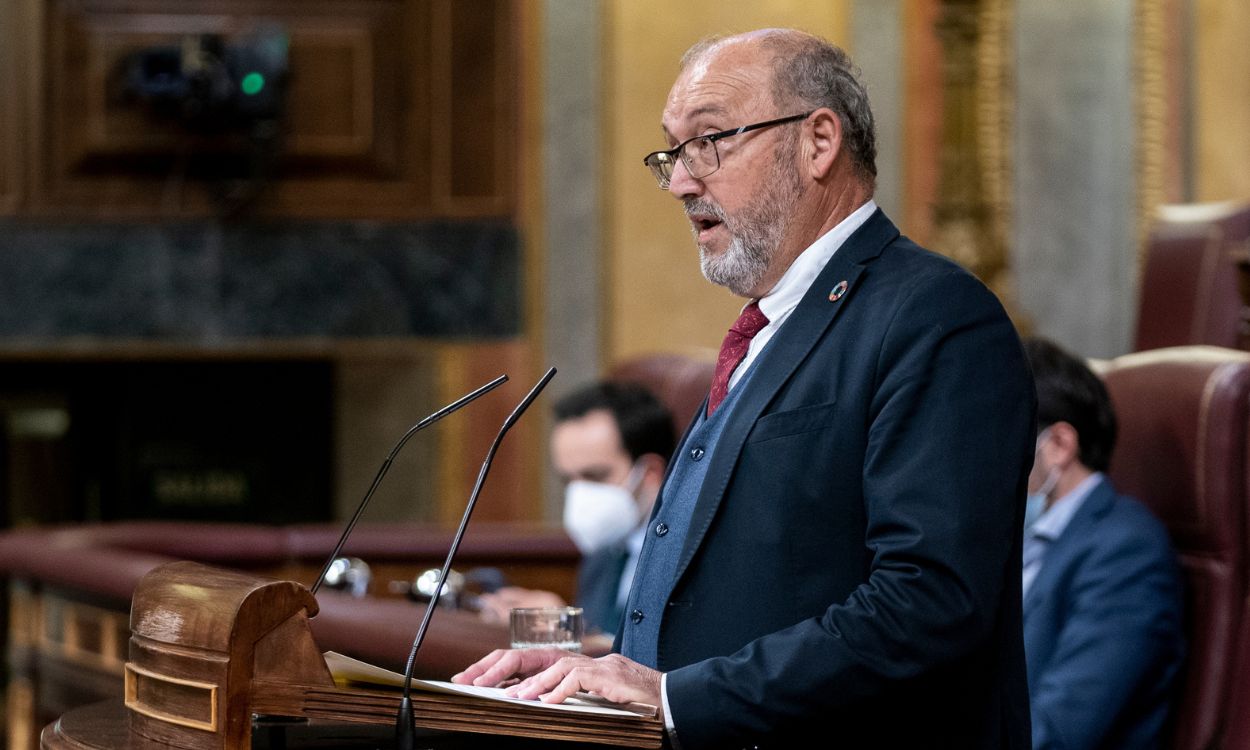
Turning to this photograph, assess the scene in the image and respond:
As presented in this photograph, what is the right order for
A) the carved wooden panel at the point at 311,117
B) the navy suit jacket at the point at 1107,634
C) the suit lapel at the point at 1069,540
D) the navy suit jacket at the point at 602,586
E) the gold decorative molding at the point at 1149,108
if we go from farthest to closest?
1. the carved wooden panel at the point at 311,117
2. the gold decorative molding at the point at 1149,108
3. the navy suit jacket at the point at 602,586
4. the suit lapel at the point at 1069,540
5. the navy suit jacket at the point at 1107,634

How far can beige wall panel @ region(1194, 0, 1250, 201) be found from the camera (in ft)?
16.9

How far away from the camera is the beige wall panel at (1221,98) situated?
515 centimetres

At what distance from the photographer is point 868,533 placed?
1.56 meters

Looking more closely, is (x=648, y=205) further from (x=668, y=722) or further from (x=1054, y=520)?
(x=668, y=722)

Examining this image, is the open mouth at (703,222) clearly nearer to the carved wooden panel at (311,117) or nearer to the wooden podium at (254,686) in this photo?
the wooden podium at (254,686)

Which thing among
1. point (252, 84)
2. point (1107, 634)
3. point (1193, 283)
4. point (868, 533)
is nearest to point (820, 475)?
point (868, 533)

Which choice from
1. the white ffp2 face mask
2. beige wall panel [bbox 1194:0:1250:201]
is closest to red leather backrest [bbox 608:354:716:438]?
the white ffp2 face mask

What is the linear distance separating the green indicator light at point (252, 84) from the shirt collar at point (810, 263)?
4.06 m

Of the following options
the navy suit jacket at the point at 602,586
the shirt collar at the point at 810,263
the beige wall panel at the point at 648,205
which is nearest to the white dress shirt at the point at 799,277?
the shirt collar at the point at 810,263

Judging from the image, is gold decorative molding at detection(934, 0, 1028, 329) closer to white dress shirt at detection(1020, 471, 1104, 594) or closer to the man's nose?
white dress shirt at detection(1020, 471, 1104, 594)

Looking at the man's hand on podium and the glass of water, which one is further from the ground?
the man's hand on podium

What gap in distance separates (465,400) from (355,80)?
425cm

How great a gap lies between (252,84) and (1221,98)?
3.12m

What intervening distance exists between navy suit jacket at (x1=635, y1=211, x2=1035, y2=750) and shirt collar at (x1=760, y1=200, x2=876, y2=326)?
0.05 m
